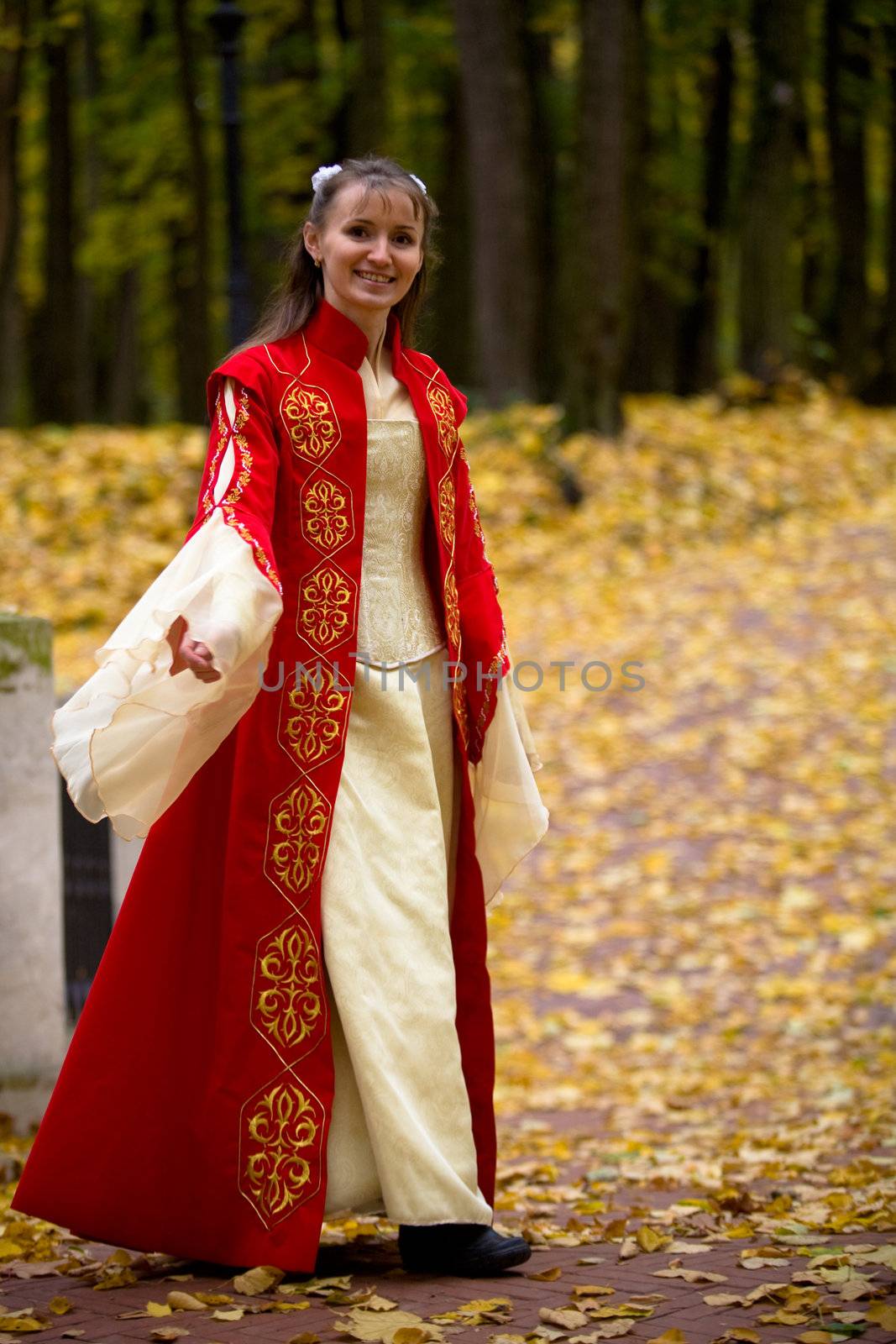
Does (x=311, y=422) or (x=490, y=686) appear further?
(x=490, y=686)

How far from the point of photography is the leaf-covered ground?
12.2ft

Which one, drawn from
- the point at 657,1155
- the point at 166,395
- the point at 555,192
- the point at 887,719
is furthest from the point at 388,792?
the point at 166,395

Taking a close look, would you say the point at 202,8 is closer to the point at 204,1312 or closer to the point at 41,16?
the point at 41,16

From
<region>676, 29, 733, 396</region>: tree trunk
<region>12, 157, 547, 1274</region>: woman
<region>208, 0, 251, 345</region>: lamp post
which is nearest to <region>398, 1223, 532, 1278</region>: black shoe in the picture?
<region>12, 157, 547, 1274</region>: woman

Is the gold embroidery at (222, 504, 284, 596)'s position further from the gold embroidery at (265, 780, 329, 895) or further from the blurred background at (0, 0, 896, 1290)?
the blurred background at (0, 0, 896, 1290)

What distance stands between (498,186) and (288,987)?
13.8 meters

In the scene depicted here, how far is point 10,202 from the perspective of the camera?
1545 cm

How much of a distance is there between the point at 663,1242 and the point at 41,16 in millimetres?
11713

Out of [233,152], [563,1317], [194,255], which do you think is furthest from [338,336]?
[194,255]

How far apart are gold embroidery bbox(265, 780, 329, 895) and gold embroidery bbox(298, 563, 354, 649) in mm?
335

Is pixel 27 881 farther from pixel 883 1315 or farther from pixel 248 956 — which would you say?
pixel 883 1315

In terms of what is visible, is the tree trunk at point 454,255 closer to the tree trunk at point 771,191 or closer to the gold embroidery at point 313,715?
the tree trunk at point 771,191

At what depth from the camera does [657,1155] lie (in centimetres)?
549

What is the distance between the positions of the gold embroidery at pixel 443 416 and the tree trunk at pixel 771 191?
13.5 m
